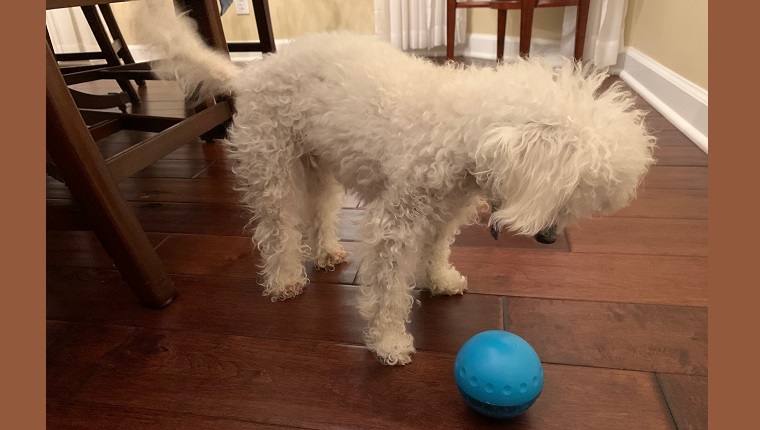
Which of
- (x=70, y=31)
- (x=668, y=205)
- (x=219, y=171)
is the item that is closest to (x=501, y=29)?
(x=668, y=205)

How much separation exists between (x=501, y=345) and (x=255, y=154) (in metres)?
0.62

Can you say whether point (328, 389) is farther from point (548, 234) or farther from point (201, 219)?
point (201, 219)

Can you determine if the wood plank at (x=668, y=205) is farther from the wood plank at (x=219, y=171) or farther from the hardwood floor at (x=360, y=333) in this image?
the wood plank at (x=219, y=171)

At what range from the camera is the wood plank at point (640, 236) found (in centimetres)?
127

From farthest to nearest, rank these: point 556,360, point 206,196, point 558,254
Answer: point 206,196, point 558,254, point 556,360

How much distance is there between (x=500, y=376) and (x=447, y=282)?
1.25 ft

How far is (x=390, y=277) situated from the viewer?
3.04 feet

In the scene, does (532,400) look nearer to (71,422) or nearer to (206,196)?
(71,422)

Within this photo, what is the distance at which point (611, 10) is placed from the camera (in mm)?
2545

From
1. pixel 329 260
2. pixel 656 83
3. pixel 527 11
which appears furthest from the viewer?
pixel 527 11

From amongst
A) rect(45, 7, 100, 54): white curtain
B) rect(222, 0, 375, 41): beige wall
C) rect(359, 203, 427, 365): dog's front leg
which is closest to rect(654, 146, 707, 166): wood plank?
rect(359, 203, 427, 365): dog's front leg

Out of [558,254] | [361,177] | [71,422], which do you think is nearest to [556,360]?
[558,254]

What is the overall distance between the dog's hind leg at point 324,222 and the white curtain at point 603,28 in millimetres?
1841

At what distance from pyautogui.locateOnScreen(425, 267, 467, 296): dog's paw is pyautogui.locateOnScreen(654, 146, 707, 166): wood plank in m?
0.98
